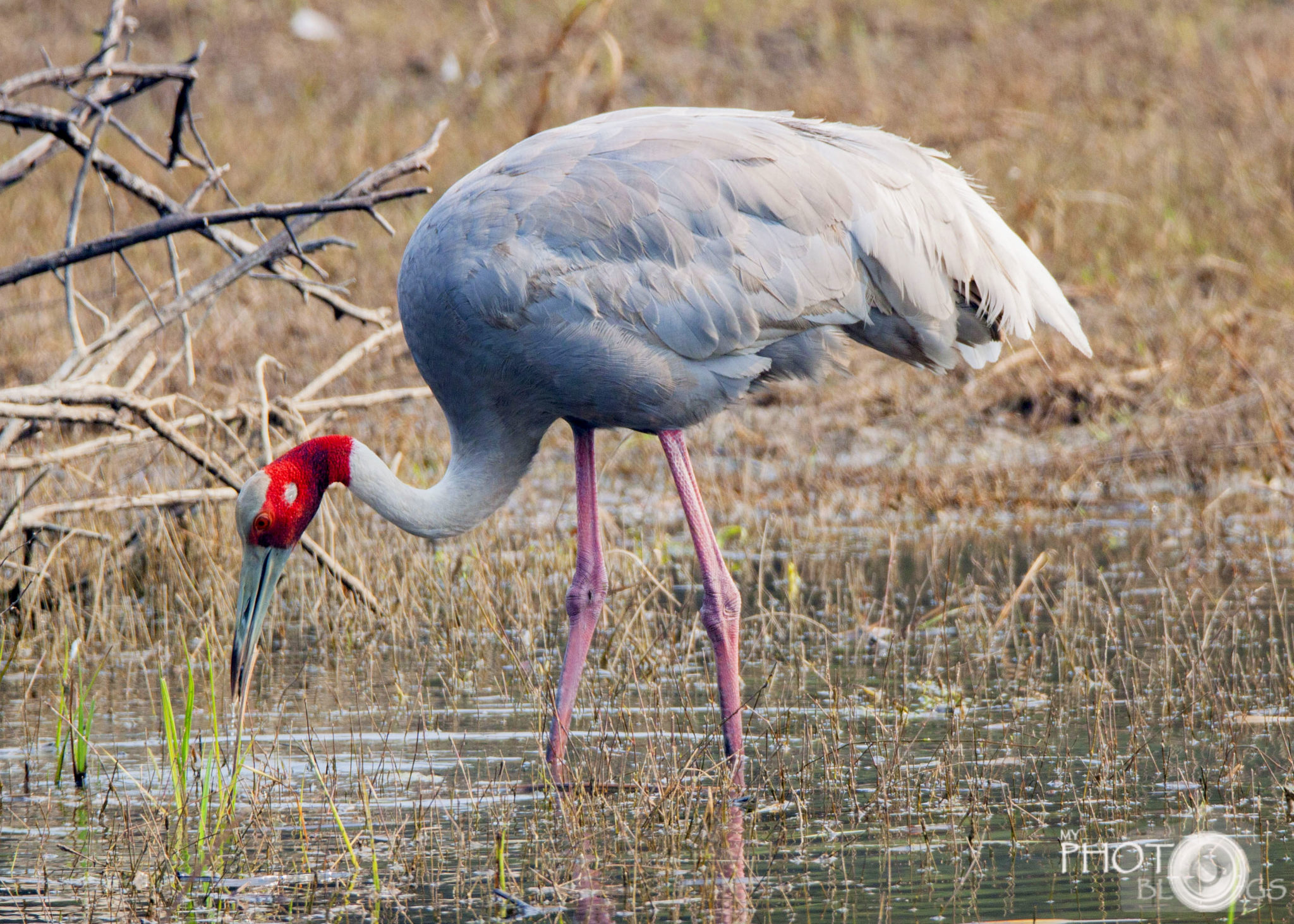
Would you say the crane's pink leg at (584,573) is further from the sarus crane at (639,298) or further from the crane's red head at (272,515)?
the crane's red head at (272,515)

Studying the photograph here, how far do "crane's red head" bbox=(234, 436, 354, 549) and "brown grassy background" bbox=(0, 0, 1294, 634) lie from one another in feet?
5.03

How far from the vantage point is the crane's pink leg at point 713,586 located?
17.0 feet

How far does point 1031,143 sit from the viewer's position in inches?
533

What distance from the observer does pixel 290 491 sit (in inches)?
193

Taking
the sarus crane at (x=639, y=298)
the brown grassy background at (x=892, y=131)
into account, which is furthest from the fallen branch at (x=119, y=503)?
the sarus crane at (x=639, y=298)

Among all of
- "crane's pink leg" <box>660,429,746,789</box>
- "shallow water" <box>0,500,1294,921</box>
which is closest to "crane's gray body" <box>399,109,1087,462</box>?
"crane's pink leg" <box>660,429,746,789</box>

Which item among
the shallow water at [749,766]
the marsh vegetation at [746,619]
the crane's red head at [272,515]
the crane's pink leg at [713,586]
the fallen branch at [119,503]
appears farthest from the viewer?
the fallen branch at [119,503]

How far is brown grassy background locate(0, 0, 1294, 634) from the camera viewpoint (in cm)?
846

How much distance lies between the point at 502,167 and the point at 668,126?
0.52 meters

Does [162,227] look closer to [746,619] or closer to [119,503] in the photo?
[119,503]

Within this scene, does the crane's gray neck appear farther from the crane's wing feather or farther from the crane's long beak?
the crane's wing feather

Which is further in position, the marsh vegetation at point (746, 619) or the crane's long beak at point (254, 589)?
the crane's long beak at point (254, 589)

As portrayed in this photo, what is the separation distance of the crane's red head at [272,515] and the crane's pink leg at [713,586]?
0.97 metres

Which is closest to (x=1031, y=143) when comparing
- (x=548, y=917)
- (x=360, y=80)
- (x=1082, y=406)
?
(x=1082, y=406)
